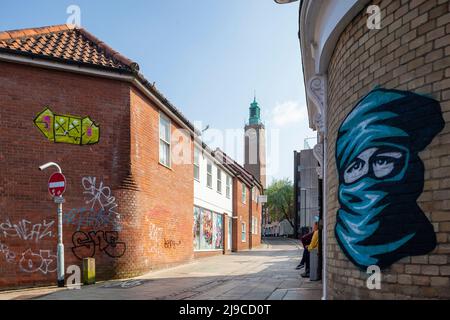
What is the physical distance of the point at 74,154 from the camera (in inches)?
463

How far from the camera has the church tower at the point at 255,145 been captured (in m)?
73.9

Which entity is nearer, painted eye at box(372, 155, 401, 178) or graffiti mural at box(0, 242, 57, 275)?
painted eye at box(372, 155, 401, 178)

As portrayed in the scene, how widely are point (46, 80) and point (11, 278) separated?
5000 mm

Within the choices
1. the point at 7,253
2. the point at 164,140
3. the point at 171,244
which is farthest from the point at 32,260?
the point at 164,140

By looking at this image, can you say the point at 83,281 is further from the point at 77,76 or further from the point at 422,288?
the point at 422,288

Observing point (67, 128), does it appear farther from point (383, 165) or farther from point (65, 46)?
point (383, 165)

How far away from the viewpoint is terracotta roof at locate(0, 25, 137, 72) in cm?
1159

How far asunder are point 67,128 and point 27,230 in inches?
109

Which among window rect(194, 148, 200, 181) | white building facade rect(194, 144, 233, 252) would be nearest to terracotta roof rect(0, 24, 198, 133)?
window rect(194, 148, 200, 181)

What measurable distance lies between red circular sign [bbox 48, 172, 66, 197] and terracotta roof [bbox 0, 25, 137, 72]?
3.22 m

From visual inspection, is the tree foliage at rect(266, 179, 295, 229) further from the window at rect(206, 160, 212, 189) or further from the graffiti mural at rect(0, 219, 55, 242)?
the graffiti mural at rect(0, 219, 55, 242)

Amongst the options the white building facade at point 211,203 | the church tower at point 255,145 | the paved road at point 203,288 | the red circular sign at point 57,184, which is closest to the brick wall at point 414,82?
the paved road at point 203,288
